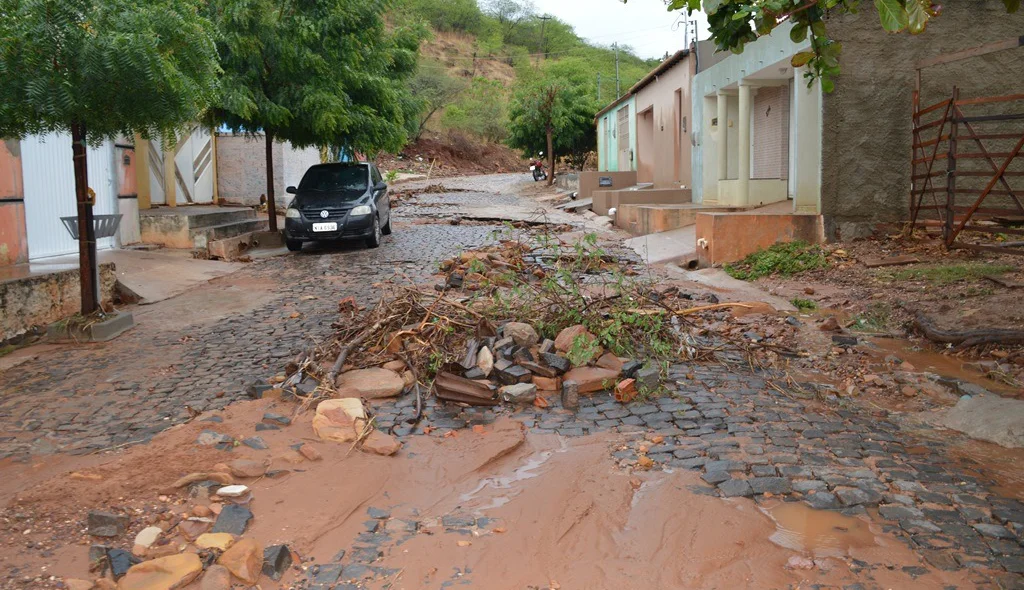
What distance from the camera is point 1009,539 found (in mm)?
3498

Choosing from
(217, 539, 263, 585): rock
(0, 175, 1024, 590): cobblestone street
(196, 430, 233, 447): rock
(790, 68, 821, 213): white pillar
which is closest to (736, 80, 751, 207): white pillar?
(790, 68, 821, 213): white pillar

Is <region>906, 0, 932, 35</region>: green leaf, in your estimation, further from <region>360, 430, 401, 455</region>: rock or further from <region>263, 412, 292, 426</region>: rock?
<region>263, 412, 292, 426</region>: rock

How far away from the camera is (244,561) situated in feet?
11.1

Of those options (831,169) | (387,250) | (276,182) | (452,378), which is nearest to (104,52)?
(452,378)

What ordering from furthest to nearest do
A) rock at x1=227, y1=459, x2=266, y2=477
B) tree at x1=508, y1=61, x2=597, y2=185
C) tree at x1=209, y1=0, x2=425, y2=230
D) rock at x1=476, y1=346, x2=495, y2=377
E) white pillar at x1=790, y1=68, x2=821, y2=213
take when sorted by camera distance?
tree at x1=508, y1=61, x2=597, y2=185
tree at x1=209, y1=0, x2=425, y2=230
white pillar at x1=790, y1=68, x2=821, y2=213
rock at x1=476, y1=346, x2=495, y2=377
rock at x1=227, y1=459, x2=266, y2=477

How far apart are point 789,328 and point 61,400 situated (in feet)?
20.0

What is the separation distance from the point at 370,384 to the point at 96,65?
358cm

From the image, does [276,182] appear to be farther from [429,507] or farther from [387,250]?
[429,507]

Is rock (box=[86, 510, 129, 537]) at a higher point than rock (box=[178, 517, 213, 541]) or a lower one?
higher

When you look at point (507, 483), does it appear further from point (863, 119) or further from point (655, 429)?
point (863, 119)

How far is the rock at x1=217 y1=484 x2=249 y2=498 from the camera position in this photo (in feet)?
13.4

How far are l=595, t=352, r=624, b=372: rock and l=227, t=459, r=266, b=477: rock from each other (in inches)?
104

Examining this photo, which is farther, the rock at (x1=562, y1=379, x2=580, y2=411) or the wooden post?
the wooden post

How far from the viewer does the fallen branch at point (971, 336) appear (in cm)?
632
